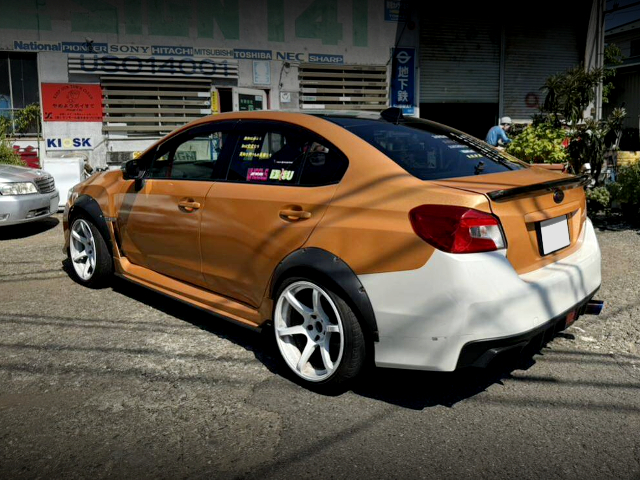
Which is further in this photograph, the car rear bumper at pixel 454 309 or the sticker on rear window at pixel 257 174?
the sticker on rear window at pixel 257 174

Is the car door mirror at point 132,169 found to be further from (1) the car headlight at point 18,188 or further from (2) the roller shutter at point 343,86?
(2) the roller shutter at point 343,86

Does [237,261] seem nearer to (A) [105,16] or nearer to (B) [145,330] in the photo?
(B) [145,330]

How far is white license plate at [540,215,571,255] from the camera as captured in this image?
3195 mm

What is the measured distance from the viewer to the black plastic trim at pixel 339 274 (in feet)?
9.91

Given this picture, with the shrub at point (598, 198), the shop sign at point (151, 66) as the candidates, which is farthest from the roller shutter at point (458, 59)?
the shrub at point (598, 198)

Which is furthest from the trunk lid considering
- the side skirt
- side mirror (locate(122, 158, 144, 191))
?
side mirror (locate(122, 158, 144, 191))

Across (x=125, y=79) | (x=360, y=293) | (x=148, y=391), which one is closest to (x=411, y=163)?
(x=360, y=293)

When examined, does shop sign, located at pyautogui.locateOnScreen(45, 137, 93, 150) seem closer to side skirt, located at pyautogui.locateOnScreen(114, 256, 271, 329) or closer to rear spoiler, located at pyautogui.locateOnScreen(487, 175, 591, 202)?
side skirt, located at pyautogui.locateOnScreen(114, 256, 271, 329)

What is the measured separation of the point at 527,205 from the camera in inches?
122

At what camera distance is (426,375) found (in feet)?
11.9

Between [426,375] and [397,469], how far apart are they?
3.44ft

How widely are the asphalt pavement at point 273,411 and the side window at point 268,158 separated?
1165 millimetres

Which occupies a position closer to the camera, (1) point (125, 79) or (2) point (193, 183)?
(2) point (193, 183)

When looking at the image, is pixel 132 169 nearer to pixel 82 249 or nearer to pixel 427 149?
pixel 82 249
